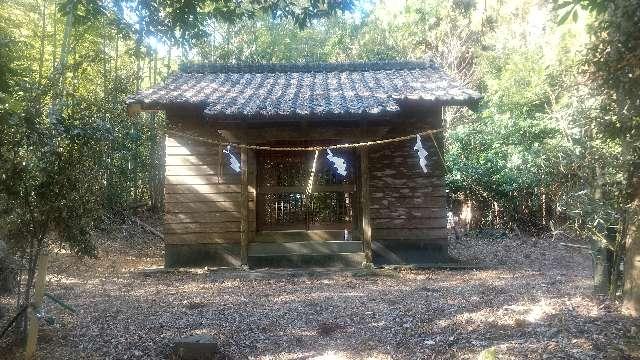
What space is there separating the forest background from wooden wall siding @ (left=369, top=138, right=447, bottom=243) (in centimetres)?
126

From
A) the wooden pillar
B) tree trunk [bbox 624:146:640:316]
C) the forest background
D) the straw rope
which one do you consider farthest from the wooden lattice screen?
tree trunk [bbox 624:146:640:316]

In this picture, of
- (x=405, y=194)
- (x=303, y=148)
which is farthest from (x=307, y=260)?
(x=405, y=194)

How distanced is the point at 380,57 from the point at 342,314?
17.7 m

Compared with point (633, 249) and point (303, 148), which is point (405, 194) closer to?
point (303, 148)

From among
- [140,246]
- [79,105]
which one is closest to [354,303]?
[79,105]

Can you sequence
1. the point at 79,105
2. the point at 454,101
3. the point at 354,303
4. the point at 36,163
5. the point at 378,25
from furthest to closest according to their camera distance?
the point at 378,25, the point at 454,101, the point at 354,303, the point at 79,105, the point at 36,163

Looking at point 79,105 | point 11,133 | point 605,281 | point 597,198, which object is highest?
point 79,105

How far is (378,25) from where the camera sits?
2269 centimetres

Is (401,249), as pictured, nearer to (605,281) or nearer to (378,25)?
(605,281)

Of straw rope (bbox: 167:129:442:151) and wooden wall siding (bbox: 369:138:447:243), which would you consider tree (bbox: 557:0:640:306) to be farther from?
wooden wall siding (bbox: 369:138:447:243)

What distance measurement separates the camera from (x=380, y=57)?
73.7ft

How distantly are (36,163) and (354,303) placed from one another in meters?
4.47

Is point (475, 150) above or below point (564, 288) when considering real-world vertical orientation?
above

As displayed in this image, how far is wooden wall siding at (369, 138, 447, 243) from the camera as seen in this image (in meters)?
10.4
